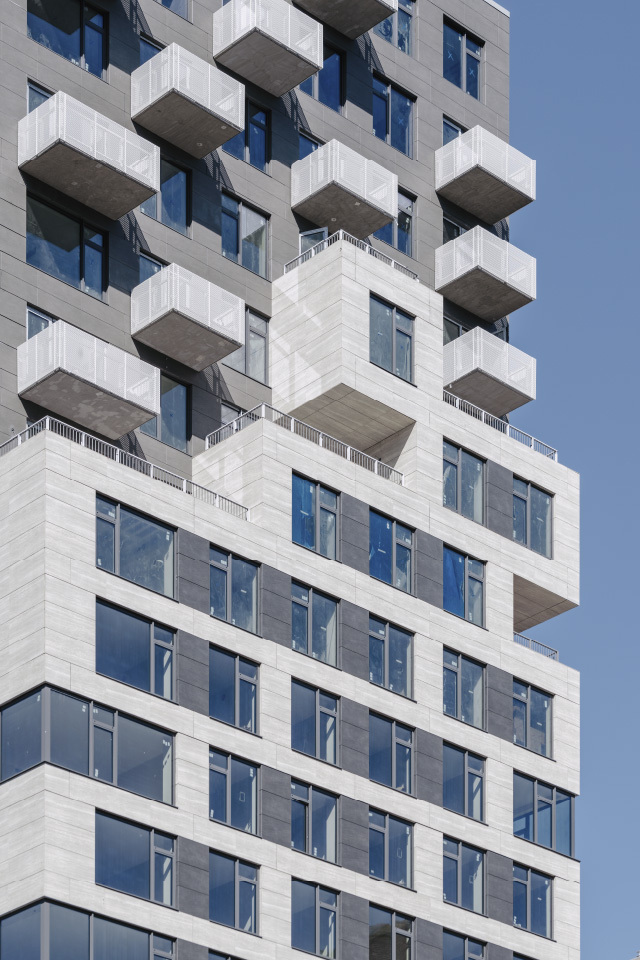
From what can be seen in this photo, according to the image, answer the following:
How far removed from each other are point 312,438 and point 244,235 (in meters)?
6.77

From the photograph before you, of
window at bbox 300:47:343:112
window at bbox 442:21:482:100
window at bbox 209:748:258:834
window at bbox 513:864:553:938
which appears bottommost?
window at bbox 513:864:553:938

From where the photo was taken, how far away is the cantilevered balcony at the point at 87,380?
64812mm

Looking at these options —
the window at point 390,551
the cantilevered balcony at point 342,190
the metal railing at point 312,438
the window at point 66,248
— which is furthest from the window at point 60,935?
the cantilevered balcony at point 342,190

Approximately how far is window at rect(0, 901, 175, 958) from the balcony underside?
2125cm

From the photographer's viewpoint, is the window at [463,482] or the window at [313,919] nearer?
the window at [313,919]

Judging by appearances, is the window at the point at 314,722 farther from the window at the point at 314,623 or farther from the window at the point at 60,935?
the window at the point at 60,935

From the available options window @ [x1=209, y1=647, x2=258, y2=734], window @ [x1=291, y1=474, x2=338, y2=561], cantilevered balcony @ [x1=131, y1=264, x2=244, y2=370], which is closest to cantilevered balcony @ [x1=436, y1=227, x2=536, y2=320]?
cantilevered balcony @ [x1=131, y1=264, x2=244, y2=370]

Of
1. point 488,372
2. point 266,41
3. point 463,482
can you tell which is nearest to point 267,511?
point 463,482

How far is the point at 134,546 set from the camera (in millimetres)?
62688

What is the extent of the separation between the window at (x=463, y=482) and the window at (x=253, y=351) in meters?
5.96

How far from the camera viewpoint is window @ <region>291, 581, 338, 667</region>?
66375 mm

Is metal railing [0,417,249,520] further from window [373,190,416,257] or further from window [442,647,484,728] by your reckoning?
window [373,190,416,257]

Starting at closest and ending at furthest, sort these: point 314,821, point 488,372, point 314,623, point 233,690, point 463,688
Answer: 1. point 233,690
2. point 314,821
3. point 314,623
4. point 463,688
5. point 488,372

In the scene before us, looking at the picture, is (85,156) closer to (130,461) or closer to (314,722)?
(130,461)
